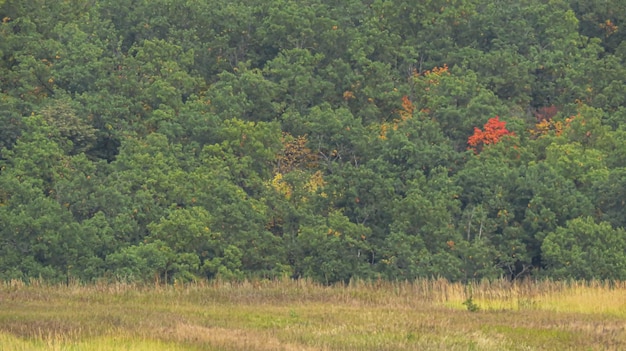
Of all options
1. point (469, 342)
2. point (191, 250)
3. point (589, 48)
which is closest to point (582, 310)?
point (469, 342)

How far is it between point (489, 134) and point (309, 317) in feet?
87.3

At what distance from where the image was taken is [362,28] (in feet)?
225

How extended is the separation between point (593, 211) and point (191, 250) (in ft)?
54.3

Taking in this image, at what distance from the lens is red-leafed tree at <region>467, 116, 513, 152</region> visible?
5491cm

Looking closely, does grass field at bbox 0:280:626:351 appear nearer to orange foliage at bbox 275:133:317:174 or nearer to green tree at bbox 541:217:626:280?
green tree at bbox 541:217:626:280

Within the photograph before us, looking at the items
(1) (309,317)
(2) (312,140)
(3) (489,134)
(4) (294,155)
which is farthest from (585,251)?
(4) (294,155)

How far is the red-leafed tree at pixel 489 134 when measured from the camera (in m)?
54.9

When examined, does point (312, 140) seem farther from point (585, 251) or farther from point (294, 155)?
point (585, 251)

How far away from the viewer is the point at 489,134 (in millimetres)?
55188

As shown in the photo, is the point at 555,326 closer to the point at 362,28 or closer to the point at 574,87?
the point at 574,87

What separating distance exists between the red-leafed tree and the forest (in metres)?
0.10

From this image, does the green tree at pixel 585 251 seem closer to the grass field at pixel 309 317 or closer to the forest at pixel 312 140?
the forest at pixel 312 140

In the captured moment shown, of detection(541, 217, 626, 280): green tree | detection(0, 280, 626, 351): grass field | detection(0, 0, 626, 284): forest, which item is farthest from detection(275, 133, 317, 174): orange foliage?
detection(0, 280, 626, 351): grass field

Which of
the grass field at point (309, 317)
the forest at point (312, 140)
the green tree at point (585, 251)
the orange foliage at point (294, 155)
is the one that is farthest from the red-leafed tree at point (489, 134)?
the grass field at point (309, 317)
